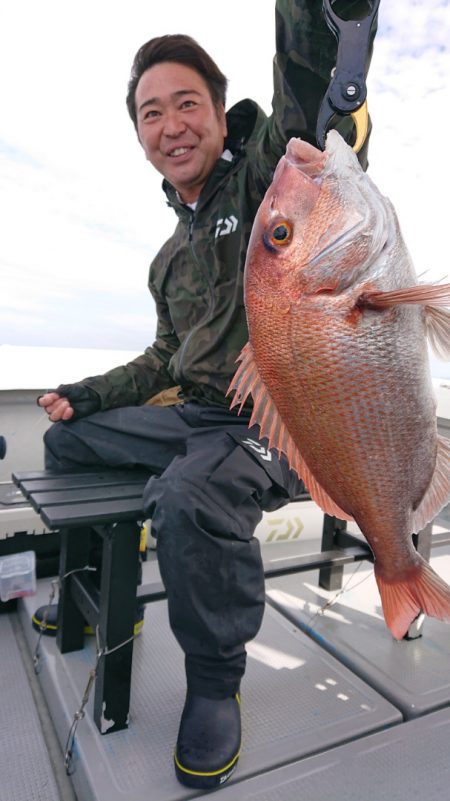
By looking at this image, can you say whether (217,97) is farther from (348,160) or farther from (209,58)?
(348,160)

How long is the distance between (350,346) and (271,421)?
27 cm

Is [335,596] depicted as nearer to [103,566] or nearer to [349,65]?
[103,566]

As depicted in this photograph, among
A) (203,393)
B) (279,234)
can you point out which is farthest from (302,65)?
(203,393)

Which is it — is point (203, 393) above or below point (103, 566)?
above

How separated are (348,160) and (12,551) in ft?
7.94

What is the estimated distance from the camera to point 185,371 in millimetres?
2129

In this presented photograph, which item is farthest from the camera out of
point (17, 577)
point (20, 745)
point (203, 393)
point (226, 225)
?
point (17, 577)

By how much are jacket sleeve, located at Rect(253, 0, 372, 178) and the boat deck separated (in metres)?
1.69

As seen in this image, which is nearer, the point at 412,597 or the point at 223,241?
the point at 412,597

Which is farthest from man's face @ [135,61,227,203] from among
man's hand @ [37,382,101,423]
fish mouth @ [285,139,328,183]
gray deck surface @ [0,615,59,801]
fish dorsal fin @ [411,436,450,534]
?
gray deck surface @ [0,615,59,801]

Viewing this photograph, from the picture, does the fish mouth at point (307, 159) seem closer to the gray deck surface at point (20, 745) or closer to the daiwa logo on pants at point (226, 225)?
the daiwa logo on pants at point (226, 225)

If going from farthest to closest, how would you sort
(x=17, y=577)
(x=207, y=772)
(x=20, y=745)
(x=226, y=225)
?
(x=17, y=577)
(x=226, y=225)
(x=20, y=745)
(x=207, y=772)

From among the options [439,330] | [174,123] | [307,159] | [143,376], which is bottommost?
[143,376]

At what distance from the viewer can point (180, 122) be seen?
210 centimetres
